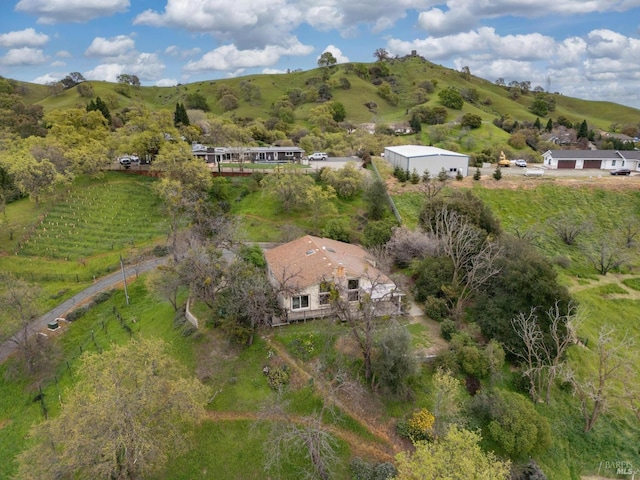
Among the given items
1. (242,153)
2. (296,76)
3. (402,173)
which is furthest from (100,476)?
(296,76)

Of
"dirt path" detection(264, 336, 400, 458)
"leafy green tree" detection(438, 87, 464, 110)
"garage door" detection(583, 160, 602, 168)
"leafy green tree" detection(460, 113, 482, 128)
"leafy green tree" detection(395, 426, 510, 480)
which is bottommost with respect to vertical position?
"dirt path" detection(264, 336, 400, 458)

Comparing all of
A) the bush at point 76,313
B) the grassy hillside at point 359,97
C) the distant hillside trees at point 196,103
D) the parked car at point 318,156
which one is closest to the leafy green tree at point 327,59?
the grassy hillside at point 359,97

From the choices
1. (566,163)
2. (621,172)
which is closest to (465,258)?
(621,172)

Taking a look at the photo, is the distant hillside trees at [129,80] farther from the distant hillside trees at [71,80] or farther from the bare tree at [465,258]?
the bare tree at [465,258]

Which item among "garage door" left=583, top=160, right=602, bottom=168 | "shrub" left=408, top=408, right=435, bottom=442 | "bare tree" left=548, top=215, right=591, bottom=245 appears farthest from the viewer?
"garage door" left=583, top=160, right=602, bottom=168

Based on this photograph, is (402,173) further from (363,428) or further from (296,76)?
(296,76)

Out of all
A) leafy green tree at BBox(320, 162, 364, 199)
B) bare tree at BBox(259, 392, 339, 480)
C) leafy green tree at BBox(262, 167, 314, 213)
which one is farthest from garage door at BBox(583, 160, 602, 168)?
bare tree at BBox(259, 392, 339, 480)

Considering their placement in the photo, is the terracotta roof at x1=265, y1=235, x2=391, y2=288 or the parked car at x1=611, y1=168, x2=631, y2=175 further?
the parked car at x1=611, y1=168, x2=631, y2=175

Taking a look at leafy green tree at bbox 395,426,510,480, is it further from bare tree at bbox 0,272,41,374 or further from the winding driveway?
the winding driveway
